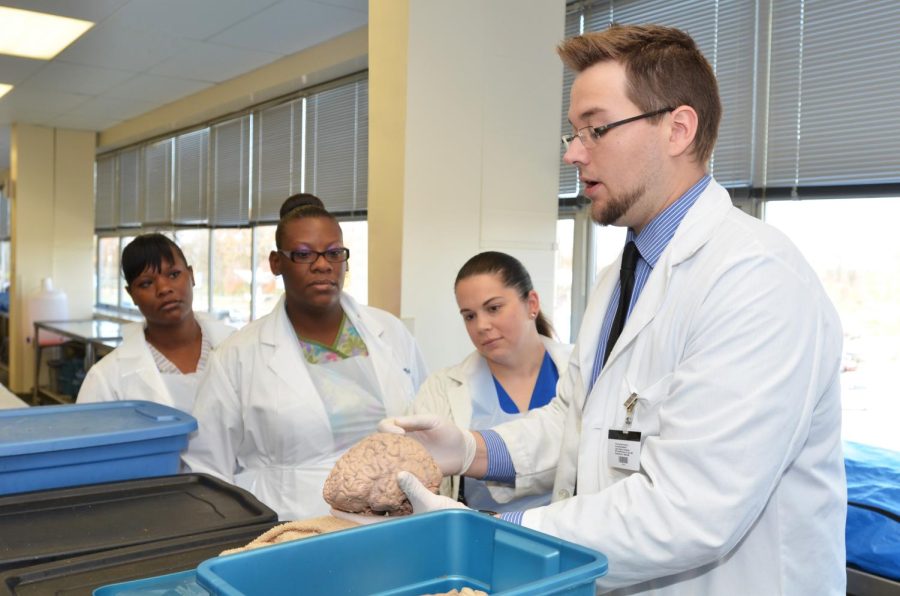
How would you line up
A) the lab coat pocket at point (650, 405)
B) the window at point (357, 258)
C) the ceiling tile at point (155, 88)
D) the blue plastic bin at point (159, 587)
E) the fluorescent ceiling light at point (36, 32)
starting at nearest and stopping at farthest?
the blue plastic bin at point (159, 587), the lab coat pocket at point (650, 405), the fluorescent ceiling light at point (36, 32), the window at point (357, 258), the ceiling tile at point (155, 88)

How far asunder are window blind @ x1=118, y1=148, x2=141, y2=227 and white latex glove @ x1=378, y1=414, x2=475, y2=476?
741 centimetres

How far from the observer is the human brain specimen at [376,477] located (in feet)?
3.58

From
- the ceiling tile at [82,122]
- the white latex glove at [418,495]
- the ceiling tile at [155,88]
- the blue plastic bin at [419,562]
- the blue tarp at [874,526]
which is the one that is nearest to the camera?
the blue plastic bin at [419,562]

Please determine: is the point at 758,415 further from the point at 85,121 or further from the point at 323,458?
the point at 85,121

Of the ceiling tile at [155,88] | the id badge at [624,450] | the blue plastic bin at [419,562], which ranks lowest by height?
the blue plastic bin at [419,562]

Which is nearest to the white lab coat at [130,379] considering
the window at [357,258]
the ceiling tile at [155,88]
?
the window at [357,258]

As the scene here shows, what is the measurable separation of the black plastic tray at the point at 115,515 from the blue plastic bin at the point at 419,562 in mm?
546

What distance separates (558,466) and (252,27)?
3570 mm

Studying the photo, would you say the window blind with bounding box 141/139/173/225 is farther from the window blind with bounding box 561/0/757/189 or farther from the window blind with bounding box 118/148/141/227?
the window blind with bounding box 561/0/757/189

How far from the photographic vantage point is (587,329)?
141cm

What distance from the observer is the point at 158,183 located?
753 cm

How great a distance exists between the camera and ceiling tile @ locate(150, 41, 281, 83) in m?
4.68

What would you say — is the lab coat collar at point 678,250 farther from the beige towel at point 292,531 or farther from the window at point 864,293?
the window at point 864,293

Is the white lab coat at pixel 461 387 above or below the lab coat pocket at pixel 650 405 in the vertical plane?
below
